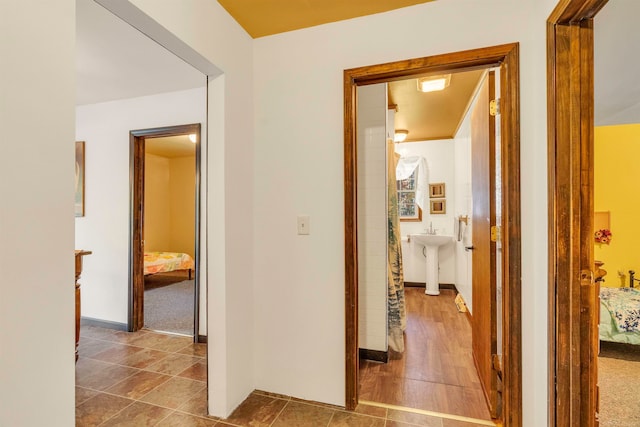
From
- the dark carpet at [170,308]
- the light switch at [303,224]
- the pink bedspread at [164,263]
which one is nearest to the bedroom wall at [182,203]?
the pink bedspread at [164,263]

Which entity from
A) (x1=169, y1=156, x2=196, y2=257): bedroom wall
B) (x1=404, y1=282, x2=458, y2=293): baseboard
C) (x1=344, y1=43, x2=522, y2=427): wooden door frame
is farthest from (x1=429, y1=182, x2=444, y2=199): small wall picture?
(x1=169, y1=156, x2=196, y2=257): bedroom wall

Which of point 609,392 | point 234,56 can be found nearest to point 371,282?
point 609,392

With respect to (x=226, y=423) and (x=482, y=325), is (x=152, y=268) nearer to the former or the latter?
(x=226, y=423)

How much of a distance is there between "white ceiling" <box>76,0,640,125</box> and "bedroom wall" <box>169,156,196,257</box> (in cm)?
348

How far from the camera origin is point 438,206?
5.06 metres

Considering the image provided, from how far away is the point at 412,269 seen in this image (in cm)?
509

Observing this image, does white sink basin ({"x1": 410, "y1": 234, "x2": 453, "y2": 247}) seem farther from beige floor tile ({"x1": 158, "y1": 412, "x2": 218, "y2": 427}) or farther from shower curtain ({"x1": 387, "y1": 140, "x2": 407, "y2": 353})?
beige floor tile ({"x1": 158, "y1": 412, "x2": 218, "y2": 427})

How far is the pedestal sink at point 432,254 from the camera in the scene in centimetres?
465

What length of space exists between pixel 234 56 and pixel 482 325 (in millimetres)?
2470

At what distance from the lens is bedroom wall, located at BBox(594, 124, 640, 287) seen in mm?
3131

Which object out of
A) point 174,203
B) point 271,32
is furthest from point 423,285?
point 174,203

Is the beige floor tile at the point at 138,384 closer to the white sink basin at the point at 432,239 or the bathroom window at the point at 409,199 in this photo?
the white sink basin at the point at 432,239

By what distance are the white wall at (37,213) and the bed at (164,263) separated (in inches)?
165

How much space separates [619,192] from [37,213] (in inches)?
182
